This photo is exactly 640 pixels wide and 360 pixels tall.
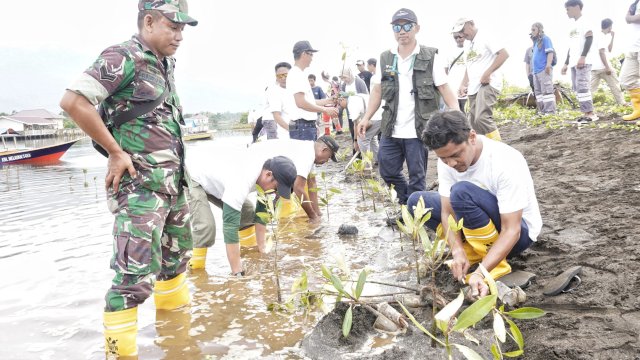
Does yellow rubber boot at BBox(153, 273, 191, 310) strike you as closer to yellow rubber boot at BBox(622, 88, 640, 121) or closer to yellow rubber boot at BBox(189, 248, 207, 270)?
yellow rubber boot at BBox(189, 248, 207, 270)

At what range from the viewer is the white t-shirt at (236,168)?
361 cm

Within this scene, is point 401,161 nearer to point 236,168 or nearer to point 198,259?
point 236,168

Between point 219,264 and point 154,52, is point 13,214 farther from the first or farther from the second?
point 154,52

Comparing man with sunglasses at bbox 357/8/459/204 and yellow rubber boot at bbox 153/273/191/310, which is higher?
man with sunglasses at bbox 357/8/459/204

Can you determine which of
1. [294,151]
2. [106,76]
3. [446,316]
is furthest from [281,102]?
[446,316]

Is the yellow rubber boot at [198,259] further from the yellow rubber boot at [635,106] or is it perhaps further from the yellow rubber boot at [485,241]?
the yellow rubber boot at [635,106]

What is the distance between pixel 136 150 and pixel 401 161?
2.69 metres

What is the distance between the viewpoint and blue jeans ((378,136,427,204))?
4160 millimetres

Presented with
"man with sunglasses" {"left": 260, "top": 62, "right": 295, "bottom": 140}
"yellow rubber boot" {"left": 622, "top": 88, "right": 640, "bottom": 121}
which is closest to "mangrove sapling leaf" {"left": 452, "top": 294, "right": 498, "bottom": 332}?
"man with sunglasses" {"left": 260, "top": 62, "right": 295, "bottom": 140}

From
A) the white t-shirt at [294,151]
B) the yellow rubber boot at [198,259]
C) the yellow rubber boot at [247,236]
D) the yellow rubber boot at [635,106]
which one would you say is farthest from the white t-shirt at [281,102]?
the yellow rubber boot at [635,106]

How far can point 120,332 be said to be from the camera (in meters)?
2.33

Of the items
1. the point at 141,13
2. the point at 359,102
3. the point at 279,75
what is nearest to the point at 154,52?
the point at 141,13

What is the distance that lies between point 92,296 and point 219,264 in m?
1.09

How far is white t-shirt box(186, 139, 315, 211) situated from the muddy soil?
4.10 feet
